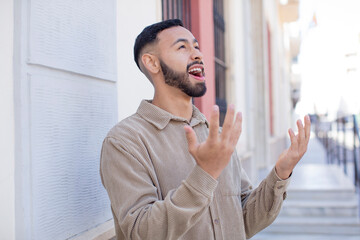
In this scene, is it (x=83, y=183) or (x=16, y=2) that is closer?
(x=16, y=2)

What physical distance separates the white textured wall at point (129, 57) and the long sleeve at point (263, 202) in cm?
90

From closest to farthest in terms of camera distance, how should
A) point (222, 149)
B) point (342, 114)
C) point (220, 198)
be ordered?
point (222, 149), point (220, 198), point (342, 114)

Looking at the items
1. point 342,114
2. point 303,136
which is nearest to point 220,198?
point 303,136

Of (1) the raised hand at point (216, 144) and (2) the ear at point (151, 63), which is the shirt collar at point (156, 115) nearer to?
(2) the ear at point (151, 63)

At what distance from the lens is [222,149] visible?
1.20 meters

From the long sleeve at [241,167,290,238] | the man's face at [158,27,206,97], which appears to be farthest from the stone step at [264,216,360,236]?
the man's face at [158,27,206,97]

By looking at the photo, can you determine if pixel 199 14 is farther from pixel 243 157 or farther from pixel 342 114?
pixel 342 114

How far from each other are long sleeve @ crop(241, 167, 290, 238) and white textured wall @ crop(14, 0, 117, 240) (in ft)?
2.43

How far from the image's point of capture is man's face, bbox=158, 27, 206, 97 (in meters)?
1.71

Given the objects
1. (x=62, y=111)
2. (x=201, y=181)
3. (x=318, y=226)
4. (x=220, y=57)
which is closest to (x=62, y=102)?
(x=62, y=111)

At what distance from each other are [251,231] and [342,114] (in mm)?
7191

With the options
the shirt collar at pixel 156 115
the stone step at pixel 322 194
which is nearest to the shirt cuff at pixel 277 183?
the shirt collar at pixel 156 115

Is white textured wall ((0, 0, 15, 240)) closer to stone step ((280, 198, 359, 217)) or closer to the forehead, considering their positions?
Result: the forehead

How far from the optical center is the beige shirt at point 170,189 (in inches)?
48.6
